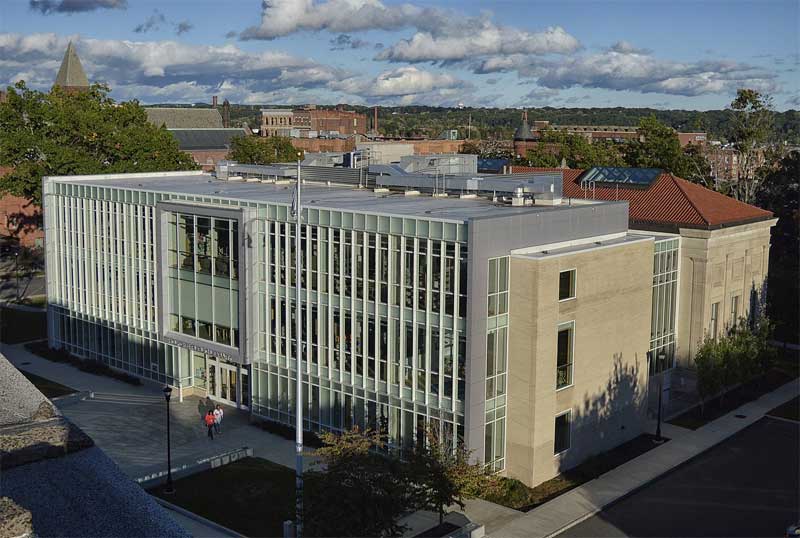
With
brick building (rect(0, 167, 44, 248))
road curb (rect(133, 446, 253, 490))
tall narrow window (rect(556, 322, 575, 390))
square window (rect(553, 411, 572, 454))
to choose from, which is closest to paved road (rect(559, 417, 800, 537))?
square window (rect(553, 411, 572, 454))

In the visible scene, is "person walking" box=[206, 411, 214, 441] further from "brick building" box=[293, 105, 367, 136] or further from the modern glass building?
"brick building" box=[293, 105, 367, 136]

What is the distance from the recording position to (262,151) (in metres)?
100

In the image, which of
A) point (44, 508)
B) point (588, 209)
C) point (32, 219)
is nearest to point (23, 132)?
point (32, 219)

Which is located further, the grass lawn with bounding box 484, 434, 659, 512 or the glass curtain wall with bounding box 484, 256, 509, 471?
the glass curtain wall with bounding box 484, 256, 509, 471

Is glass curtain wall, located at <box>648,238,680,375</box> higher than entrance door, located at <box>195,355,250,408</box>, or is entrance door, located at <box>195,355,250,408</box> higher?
glass curtain wall, located at <box>648,238,680,375</box>

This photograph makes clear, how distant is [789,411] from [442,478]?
23.3 metres

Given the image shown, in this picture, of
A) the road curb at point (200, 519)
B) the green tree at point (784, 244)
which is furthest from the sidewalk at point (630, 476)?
the green tree at point (784, 244)

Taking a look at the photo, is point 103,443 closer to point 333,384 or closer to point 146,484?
point 146,484

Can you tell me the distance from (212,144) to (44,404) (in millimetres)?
123866

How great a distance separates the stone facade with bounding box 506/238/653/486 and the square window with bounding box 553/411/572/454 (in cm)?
21

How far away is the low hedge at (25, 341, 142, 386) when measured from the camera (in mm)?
45878

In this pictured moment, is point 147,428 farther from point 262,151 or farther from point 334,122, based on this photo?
point 334,122

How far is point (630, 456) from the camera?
1401 inches

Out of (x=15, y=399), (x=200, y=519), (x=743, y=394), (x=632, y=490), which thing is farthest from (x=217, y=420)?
A: (x=743, y=394)
